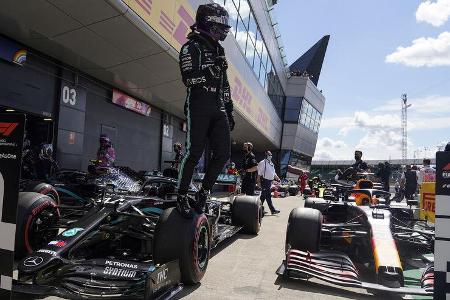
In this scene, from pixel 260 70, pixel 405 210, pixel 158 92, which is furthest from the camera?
pixel 260 70

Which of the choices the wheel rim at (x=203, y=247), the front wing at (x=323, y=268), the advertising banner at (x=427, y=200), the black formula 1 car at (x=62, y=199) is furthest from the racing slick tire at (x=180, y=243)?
the advertising banner at (x=427, y=200)

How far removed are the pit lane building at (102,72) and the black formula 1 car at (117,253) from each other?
10.6ft

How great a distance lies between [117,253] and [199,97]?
148 centimetres

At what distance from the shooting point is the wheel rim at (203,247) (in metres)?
3.63

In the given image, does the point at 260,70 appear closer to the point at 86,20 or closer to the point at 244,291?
the point at 86,20

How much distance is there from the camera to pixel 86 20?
8.04m

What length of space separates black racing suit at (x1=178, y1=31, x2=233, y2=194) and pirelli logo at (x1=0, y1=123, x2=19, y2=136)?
64.8 inches

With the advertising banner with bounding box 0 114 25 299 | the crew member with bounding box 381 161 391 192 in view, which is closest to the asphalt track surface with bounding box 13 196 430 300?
the advertising banner with bounding box 0 114 25 299

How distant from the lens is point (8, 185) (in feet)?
7.48

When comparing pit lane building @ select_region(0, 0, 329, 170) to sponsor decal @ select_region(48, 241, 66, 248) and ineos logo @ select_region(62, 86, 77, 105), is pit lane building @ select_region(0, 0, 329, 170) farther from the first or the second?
sponsor decal @ select_region(48, 241, 66, 248)

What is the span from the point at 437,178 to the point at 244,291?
5.62ft

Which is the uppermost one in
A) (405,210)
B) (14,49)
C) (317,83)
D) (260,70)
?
(317,83)

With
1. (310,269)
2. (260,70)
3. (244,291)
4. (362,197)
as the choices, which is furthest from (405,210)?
(260,70)

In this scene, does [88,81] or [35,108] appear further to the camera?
[88,81]
